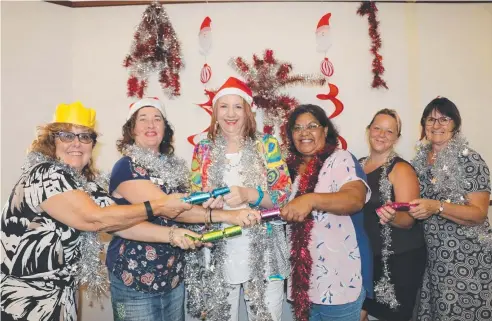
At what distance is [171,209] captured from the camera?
5.94 feet

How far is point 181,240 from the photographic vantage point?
185cm

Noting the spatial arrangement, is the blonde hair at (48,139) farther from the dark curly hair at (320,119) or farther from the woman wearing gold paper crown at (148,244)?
the dark curly hair at (320,119)

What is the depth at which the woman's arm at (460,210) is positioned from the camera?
2.09m

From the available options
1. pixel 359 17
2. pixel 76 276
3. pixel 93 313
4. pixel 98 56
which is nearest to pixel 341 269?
pixel 76 276

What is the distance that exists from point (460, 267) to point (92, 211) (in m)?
2.08

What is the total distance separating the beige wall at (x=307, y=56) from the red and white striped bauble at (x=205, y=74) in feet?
0.18

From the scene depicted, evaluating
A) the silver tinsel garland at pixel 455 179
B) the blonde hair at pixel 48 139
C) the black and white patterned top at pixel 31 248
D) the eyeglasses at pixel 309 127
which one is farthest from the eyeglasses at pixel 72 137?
the silver tinsel garland at pixel 455 179

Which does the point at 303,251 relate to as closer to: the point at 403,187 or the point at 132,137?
the point at 403,187

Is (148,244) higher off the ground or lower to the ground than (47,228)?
lower

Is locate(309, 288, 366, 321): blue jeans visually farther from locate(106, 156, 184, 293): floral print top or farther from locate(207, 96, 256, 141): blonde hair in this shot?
locate(207, 96, 256, 141): blonde hair

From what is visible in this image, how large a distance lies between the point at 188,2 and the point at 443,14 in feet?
7.68

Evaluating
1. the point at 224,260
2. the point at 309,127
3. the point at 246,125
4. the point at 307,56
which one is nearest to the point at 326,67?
the point at 307,56

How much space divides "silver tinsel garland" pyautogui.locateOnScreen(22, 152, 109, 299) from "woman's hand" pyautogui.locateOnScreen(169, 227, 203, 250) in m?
0.41

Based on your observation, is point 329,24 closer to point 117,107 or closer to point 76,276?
point 117,107
